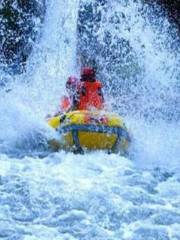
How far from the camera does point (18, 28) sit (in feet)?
76.4

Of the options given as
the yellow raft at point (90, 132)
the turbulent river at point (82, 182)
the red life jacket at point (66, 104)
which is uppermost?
the red life jacket at point (66, 104)

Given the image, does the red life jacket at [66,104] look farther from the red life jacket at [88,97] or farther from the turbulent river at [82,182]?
the turbulent river at [82,182]

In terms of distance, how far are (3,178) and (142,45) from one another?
824 centimetres

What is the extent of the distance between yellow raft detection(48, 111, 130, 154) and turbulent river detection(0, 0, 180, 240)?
218 mm

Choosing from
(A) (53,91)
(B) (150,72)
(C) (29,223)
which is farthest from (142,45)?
(C) (29,223)

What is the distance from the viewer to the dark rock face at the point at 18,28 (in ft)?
72.5

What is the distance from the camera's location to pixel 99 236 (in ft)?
18.9

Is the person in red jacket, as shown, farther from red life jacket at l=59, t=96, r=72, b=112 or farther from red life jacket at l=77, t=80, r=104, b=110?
red life jacket at l=59, t=96, r=72, b=112

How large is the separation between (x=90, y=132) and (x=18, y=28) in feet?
51.0

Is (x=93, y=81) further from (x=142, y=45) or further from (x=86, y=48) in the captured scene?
(x=86, y=48)

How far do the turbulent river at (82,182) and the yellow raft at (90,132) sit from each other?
0.22 metres

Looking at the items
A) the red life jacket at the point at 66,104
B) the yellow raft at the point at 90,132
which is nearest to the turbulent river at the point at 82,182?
the yellow raft at the point at 90,132

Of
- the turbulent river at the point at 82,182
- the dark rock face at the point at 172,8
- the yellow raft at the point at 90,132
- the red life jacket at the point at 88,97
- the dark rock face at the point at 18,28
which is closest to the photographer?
the turbulent river at the point at 82,182

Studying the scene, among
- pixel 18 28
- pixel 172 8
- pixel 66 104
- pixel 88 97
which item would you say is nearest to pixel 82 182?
pixel 88 97
